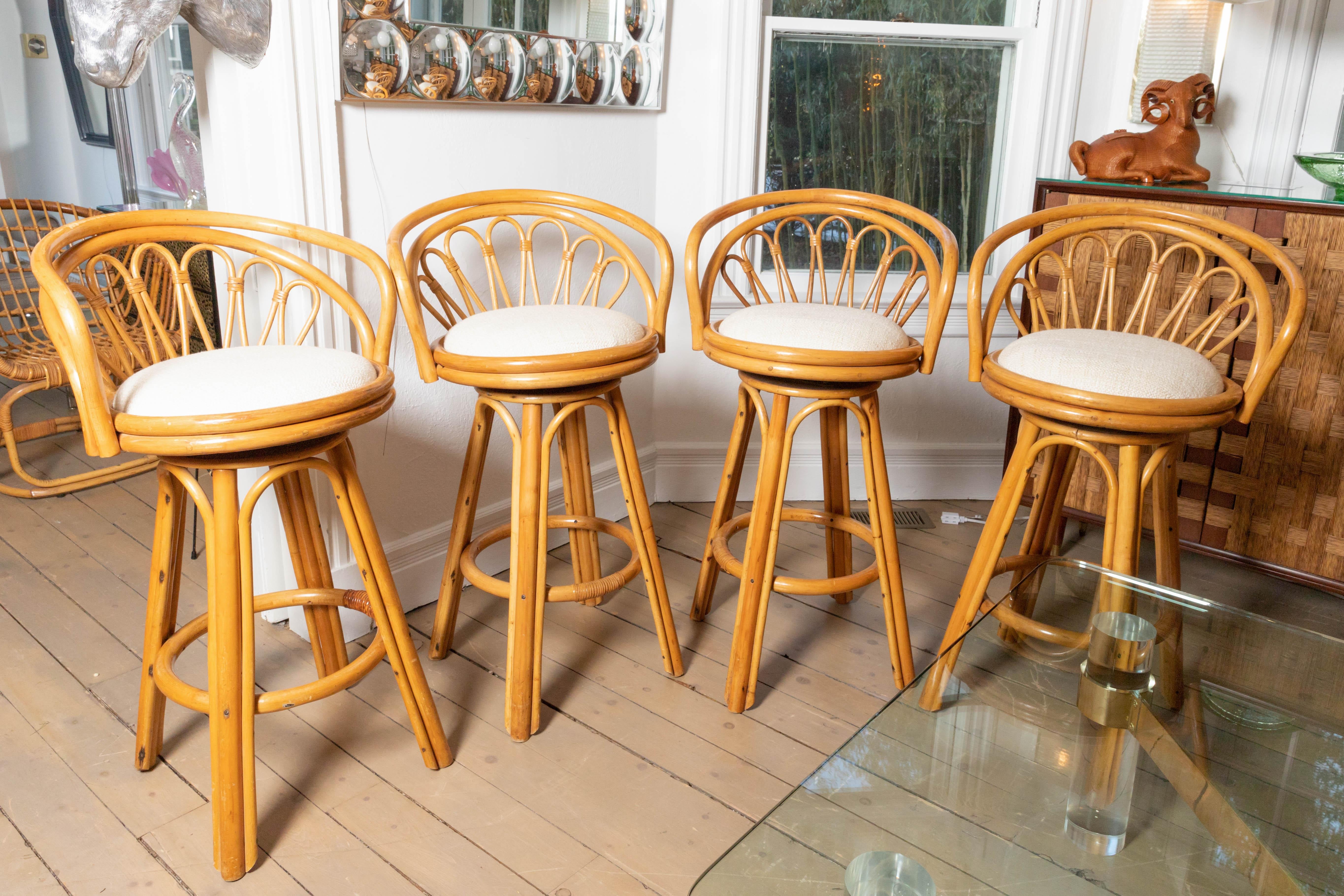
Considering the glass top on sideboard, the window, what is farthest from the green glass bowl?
the window

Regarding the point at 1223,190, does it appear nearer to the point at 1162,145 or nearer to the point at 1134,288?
the point at 1162,145

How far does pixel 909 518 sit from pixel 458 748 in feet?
4.83

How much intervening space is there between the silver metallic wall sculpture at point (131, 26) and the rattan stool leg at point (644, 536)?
2.87 feet

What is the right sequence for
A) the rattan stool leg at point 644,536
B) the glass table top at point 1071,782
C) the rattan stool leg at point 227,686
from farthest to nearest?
1. the rattan stool leg at point 644,536
2. the rattan stool leg at point 227,686
3. the glass table top at point 1071,782

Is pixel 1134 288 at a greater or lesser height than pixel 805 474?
greater

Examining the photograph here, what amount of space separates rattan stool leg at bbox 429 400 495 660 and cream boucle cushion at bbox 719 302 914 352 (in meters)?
0.48

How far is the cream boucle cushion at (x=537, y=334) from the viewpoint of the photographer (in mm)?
1597

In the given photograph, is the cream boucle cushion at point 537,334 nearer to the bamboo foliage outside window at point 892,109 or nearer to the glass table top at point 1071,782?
the glass table top at point 1071,782

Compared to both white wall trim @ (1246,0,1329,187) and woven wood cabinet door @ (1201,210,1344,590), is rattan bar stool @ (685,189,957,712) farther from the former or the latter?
white wall trim @ (1246,0,1329,187)

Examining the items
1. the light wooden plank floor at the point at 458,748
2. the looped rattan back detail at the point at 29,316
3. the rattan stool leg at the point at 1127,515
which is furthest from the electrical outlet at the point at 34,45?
the rattan stool leg at the point at 1127,515

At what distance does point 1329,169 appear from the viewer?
2076 millimetres

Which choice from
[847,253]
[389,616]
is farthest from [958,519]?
[389,616]

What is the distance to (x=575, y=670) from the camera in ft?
6.47

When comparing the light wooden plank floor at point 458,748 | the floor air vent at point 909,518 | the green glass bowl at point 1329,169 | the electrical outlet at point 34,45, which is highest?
the electrical outlet at point 34,45
